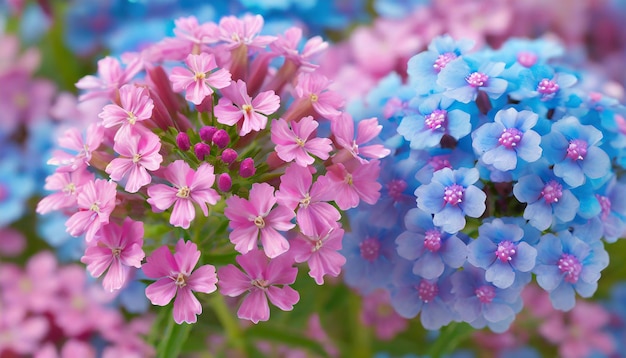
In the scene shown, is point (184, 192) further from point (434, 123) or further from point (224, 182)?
point (434, 123)

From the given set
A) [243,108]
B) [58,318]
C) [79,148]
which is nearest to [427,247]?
[243,108]

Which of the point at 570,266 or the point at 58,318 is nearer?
the point at 570,266

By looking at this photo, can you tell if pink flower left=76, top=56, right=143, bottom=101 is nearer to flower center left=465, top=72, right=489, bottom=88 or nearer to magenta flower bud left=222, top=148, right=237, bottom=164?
magenta flower bud left=222, top=148, right=237, bottom=164

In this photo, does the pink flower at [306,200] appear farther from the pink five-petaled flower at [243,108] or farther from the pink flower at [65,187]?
the pink flower at [65,187]

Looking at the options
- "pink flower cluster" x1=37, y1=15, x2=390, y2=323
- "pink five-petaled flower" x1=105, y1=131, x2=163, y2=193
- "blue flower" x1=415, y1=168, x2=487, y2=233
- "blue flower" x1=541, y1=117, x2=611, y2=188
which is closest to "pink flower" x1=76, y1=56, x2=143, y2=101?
"pink flower cluster" x1=37, y1=15, x2=390, y2=323

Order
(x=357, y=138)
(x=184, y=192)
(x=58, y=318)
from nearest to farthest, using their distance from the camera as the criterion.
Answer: (x=184, y=192)
(x=357, y=138)
(x=58, y=318)

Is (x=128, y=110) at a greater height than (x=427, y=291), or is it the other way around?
(x=128, y=110)

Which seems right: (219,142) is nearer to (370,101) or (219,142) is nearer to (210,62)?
(210,62)
